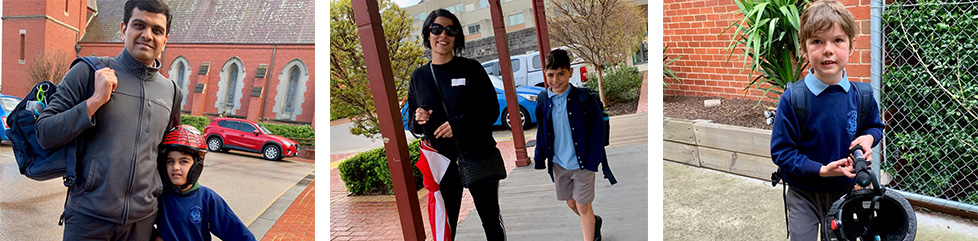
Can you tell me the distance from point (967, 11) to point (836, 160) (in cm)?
233

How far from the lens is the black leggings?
3293mm

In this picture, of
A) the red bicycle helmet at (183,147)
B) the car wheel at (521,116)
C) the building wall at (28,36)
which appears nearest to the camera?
the red bicycle helmet at (183,147)

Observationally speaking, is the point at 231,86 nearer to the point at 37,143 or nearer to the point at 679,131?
the point at 37,143

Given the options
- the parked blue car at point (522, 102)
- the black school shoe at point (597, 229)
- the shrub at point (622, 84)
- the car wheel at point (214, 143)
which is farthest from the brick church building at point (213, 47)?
the shrub at point (622, 84)

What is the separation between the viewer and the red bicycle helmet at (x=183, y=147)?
2660 mm

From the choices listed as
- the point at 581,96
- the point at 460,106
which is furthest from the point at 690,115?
the point at 460,106

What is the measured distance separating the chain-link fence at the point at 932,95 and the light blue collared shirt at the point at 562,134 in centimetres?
239

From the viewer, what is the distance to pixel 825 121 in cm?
236

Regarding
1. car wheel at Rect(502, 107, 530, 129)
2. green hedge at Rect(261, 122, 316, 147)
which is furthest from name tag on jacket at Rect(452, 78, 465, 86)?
car wheel at Rect(502, 107, 530, 129)

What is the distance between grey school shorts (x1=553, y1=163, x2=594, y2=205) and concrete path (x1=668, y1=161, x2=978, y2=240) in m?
1.30

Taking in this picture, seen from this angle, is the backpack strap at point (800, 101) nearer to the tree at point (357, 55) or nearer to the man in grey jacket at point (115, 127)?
the man in grey jacket at point (115, 127)

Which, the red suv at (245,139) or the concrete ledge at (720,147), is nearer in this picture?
the red suv at (245,139)

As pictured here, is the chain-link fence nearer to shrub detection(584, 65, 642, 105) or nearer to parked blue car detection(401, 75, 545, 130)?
shrub detection(584, 65, 642, 105)

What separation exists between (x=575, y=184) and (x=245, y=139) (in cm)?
208
